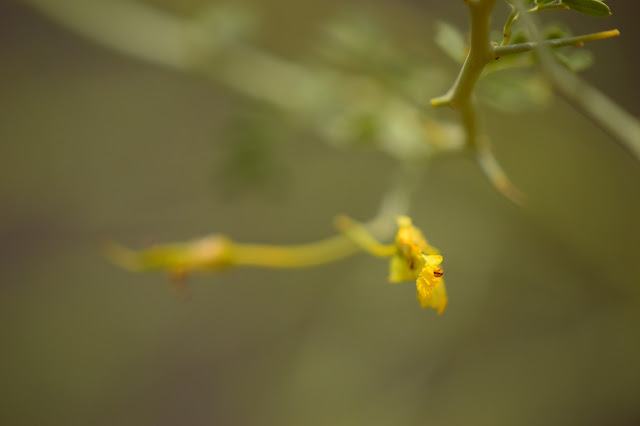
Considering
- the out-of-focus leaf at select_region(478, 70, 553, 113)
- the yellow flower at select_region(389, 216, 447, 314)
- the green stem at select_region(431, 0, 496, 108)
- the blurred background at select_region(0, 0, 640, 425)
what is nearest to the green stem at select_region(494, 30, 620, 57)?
the green stem at select_region(431, 0, 496, 108)

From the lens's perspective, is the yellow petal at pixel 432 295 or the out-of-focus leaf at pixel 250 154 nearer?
the yellow petal at pixel 432 295

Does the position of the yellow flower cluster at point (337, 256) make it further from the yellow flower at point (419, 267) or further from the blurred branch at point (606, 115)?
the blurred branch at point (606, 115)

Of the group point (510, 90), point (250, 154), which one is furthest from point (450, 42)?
point (250, 154)

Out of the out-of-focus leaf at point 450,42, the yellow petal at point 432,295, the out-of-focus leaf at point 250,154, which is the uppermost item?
the out-of-focus leaf at point 250,154

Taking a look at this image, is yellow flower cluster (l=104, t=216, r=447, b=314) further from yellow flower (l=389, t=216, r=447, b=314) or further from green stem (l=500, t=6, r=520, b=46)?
green stem (l=500, t=6, r=520, b=46)

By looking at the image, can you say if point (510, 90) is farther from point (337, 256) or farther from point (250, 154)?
point (250, 154)

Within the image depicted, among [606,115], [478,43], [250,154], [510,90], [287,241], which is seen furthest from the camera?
[287,241]

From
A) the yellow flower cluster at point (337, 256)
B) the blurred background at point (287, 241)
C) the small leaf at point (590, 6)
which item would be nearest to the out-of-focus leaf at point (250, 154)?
the blurred background at point (287, 241)
